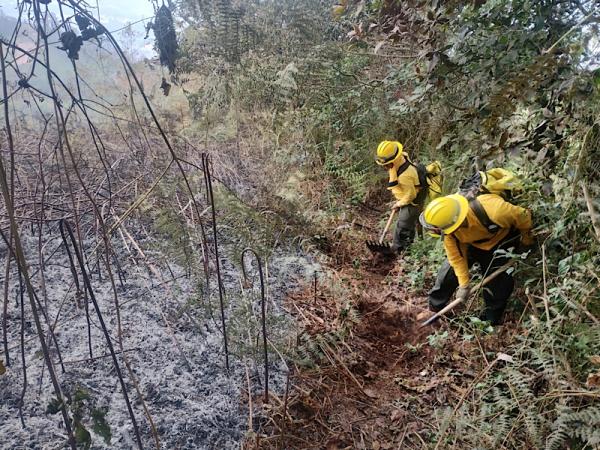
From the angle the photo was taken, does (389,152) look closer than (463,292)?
No

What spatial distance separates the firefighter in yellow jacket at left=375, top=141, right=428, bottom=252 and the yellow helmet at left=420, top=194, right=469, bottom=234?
170cm

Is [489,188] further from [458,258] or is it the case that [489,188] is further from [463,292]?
[463,292]

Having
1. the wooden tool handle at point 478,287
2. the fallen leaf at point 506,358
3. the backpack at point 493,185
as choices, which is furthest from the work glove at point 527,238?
the fallen leaf at point 506,358

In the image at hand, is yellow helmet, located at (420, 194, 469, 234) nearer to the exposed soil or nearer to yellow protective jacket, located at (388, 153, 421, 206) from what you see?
the exposed soil

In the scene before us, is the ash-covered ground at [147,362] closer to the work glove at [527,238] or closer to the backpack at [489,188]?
the backpack at [489,188]

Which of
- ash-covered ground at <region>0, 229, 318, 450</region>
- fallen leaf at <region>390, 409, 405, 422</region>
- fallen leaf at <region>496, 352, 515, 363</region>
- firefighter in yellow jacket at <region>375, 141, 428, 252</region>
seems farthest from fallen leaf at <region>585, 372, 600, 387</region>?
firefighter in yellow jacket at <region>375, 141, 428, 252</region>

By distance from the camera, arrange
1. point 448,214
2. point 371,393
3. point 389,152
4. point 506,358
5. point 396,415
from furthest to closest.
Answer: point 389,152 < point 448,214 < point 371,393 < point 396,415 < point 506,358

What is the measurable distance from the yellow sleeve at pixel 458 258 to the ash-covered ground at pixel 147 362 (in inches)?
54.4

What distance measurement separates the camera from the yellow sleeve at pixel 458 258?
3.32m

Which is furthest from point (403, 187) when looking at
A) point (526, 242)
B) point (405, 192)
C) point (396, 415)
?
point (396, 415)

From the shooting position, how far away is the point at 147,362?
95.6 inches

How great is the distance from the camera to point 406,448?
2.46 m

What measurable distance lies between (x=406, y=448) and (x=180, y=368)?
4.49 ft

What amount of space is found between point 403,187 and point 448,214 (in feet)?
6.02
